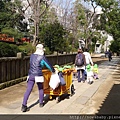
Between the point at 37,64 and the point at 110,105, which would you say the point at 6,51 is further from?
the point at 110,105

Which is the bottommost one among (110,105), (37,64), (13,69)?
(110,105)

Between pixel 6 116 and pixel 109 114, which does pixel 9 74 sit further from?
pixel 109 114

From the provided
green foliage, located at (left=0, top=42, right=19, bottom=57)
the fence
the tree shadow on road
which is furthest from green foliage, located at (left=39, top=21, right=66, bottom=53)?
the tree shadow on road

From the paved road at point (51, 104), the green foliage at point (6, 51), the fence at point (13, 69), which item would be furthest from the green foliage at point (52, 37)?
the paved road at point (51, 104)

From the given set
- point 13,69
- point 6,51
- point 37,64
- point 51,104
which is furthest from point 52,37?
point 37,64

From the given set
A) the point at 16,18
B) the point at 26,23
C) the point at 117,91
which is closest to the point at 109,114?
the point at 117,91

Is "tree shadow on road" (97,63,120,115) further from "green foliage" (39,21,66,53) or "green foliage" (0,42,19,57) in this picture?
"green foliage" (39,21,66,53)

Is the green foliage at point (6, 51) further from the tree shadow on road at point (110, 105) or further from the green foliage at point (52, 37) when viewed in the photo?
the tree shadow on road at point (110, 105)

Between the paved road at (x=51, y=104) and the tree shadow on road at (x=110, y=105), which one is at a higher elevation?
the paved road at (x=51, y=104)

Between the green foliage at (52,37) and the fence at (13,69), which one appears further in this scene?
the green foliage at (52,37)

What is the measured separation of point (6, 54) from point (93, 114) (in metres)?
7.56

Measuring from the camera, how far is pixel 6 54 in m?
12.3

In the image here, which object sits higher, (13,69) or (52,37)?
(52,37)

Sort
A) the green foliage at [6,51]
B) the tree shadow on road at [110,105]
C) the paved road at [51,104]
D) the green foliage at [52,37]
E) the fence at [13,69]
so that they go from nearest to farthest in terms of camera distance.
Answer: the paved road at [51,104], the tree shadow on road at [110,105], the fence at [13,69], the green foliage at [6,51], the green foliage at [52,37]
